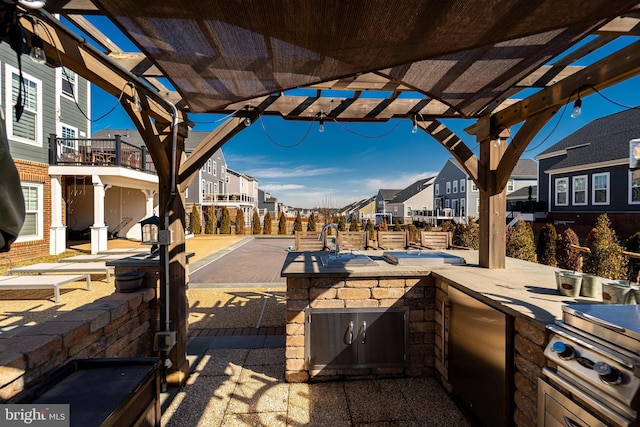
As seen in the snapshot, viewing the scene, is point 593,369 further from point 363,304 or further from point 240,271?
point 240,271

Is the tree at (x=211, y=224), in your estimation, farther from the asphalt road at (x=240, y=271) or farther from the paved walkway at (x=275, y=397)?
the paved walkway at (x=275, y=397)

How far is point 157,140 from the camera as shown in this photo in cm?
284

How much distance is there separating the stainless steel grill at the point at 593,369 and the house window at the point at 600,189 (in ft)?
50.1

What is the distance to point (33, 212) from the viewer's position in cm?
865

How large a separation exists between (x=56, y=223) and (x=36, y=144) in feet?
8.46

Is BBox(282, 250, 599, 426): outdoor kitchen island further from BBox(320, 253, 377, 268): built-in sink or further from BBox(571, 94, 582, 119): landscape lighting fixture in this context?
BBox(571, 94, 582, 119): landscape lighting fixture

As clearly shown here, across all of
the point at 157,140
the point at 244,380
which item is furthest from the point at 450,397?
the point at 157,140

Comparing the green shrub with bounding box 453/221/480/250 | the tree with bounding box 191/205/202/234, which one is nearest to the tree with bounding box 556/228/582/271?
the green shrub with bounding box 453/221/480/250

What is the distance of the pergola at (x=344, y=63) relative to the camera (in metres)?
1.46

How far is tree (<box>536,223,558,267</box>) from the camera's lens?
8336mm

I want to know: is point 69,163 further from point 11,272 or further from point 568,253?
point 568,253

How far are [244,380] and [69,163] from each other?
1066 centimetres

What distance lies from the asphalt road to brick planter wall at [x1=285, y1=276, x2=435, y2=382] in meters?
2.52

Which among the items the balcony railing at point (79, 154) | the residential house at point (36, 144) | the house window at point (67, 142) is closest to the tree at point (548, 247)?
the balcony railing at point (79, 154)
